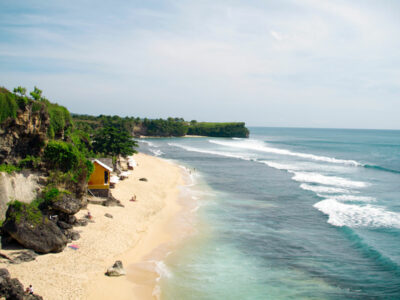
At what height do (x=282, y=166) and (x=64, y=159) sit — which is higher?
(x=64, y=159)

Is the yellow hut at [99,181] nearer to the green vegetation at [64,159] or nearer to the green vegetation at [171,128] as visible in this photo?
the green vegetation at [64,159]

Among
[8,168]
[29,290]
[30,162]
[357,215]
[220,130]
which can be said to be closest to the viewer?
[29,290]

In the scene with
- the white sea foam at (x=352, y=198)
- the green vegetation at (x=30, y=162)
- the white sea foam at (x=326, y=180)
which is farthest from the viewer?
the white sea foam at (x=326, y=180)

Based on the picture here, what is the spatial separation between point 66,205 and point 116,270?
253 inches

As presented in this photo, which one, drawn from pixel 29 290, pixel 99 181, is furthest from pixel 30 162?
pixel 29 290

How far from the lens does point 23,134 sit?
22578mm

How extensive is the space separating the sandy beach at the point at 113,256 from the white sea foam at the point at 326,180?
23457 mm

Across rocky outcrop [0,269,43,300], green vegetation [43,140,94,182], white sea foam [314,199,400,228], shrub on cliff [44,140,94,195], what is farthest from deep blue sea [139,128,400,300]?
green vegetation [43,140,94,182]

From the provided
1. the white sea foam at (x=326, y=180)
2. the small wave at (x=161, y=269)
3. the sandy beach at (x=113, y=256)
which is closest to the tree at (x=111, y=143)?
the sandy beach at (x=113, y=256)

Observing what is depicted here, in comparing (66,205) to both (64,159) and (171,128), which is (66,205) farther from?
(171,128)

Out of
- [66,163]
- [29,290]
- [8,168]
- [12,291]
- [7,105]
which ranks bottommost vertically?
[29,290]

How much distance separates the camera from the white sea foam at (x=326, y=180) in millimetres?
44075

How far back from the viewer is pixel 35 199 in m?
21.6

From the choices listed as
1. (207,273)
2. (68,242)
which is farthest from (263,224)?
(68,242)
